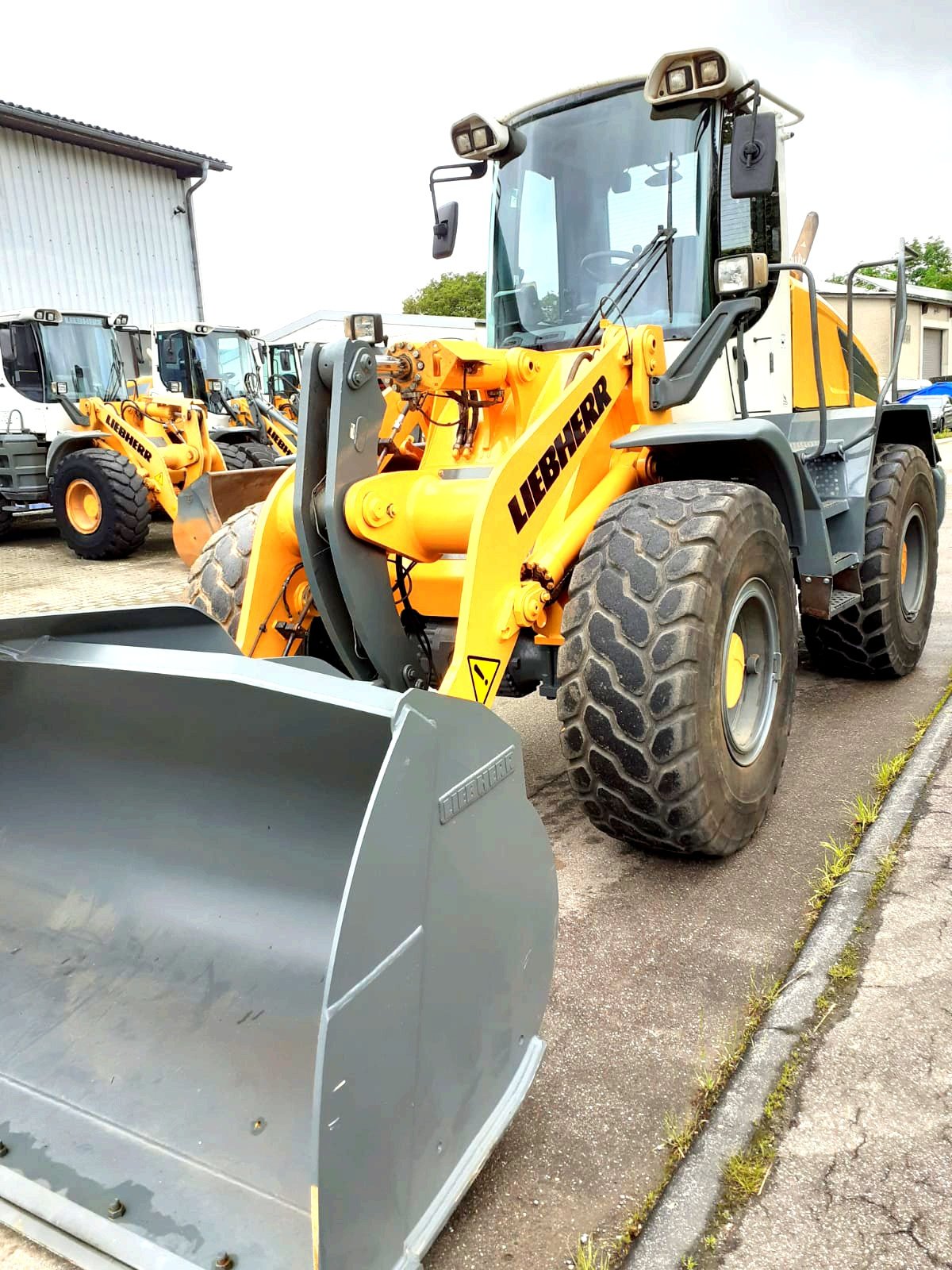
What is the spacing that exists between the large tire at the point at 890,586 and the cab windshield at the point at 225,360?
11091 mm

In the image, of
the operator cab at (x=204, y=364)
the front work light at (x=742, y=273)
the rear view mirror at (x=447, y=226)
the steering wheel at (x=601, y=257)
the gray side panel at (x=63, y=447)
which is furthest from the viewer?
the operator cab at (x=204, y=364)

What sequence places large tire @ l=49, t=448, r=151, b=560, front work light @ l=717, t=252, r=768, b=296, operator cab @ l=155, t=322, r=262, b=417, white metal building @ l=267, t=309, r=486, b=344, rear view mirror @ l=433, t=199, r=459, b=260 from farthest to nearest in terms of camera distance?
white metal building @ l=267, t=309, r=486, b=344
operator cab @ l=155, t=322, r=262, b=417
large tire @ l=49, t=448, r=151, b=560
rear view mirror @ l=433, t=199, r=459, b=260
front work light @ l=717, t=252, r=768, b=296

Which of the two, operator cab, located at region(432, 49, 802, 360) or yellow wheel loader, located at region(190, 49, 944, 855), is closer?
yellow wheel loader, located at region(190, 49, 944, 855)

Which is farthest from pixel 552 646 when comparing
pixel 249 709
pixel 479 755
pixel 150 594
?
pixel 150 594

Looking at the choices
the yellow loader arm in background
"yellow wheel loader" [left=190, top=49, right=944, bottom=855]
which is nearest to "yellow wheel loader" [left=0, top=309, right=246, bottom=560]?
"yellow wheel loader" [left=190, top=49, right=944, bottom=855]

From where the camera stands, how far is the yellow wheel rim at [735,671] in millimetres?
3170

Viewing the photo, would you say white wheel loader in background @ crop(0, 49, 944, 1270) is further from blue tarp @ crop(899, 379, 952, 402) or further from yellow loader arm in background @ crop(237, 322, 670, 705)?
blue tarp @ crop(899, 379, 952, 402)

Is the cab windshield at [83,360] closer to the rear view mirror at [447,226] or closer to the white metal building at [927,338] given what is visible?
the rear view mirror at [447,226]

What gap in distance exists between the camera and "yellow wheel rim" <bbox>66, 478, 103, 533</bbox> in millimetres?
11305

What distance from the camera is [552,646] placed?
3293 mm

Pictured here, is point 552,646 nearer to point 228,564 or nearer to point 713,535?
point 713,535

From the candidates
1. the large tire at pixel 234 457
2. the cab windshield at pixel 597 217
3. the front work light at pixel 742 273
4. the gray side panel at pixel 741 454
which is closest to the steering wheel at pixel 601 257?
the cab windshield at pixel 597 217

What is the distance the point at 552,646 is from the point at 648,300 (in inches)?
54.3

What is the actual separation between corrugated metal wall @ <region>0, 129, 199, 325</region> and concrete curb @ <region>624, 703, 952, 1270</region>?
1738 centimetres
